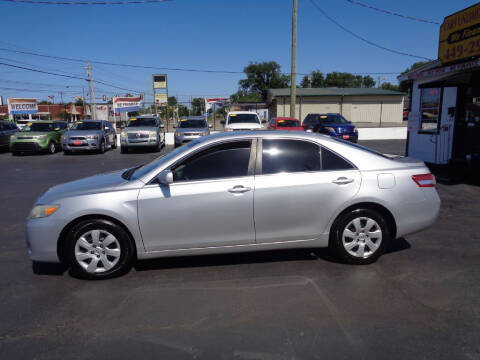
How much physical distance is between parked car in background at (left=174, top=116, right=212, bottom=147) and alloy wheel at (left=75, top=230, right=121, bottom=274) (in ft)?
43.5

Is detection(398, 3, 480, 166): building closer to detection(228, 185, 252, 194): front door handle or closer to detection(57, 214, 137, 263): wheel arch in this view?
detection(228, 185, 252, 194): front door handle

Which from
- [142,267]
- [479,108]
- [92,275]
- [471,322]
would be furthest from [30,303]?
[479,108]

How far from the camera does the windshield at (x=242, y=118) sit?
1815 cm

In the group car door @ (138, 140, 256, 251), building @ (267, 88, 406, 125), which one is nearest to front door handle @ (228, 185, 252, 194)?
car door @ (138, 140, 256, 251)

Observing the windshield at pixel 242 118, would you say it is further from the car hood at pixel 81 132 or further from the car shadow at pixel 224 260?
the car shadow at pixel 224 260

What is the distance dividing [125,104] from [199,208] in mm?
28077

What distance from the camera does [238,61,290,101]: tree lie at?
93.2m

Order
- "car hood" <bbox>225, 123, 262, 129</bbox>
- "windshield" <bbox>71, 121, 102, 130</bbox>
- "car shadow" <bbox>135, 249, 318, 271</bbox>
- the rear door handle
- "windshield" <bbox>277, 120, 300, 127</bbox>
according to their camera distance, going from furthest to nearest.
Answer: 1. "windshield" <bbox>277, 120, 300, 127</bbox>
2. "windshield" <bbox>71, 121, 102, 130</bbox>
3. "car hood" <bbox>225, 123, 262, 129</bbox>
4. "car shadow" <bbox>135, 249, 318, 271</bbox>
5. the rear door handle

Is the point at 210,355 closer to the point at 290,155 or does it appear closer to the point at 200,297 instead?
the point at 200,297

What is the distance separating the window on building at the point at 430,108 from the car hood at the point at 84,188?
10.2m

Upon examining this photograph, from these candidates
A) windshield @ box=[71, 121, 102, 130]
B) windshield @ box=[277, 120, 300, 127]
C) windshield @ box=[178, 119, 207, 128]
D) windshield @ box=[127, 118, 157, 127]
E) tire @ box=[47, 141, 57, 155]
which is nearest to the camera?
tire @ box=[47, 141, 57, 155]

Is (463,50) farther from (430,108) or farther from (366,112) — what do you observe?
(366,112)

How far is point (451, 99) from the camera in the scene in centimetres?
1054

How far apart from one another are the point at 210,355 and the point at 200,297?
2.91ft
